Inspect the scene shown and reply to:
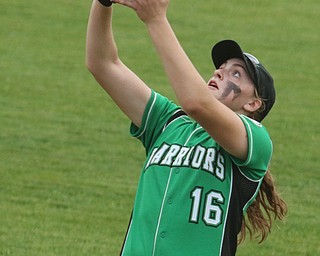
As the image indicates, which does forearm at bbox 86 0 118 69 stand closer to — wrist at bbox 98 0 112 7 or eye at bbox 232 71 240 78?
wrist at bbox 98 0 112 7

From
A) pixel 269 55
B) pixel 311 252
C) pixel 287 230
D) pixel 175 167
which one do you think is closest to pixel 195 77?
pixel 175 167

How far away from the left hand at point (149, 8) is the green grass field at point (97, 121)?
4.15 metres

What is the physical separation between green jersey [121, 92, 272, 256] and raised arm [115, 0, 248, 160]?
0.16 metres

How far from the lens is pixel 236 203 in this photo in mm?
4316

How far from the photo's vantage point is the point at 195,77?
13.2ft

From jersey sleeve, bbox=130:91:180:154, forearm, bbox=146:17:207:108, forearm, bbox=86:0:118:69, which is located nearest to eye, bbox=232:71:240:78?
jersey sleeve, bbox=130:91:180:154

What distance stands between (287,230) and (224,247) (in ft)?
15.1

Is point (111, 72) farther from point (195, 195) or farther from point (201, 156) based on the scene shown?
point (195, 195)

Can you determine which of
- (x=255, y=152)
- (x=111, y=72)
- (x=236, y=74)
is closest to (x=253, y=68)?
(x=236, y=74)

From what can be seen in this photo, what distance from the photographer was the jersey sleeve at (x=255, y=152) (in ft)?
14.0

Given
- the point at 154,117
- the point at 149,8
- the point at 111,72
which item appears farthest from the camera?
the point at 111,72

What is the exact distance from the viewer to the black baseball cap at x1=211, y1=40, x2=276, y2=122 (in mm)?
4453

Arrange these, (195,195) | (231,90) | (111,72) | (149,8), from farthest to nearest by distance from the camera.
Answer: (111,72) → (231,90) → (195,195) → (149,8)

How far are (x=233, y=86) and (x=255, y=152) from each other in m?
0.31
